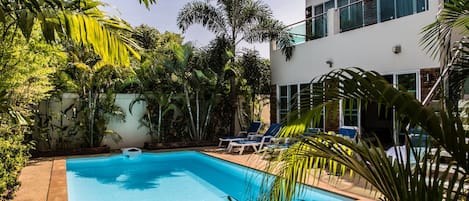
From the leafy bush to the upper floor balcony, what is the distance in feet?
37.9

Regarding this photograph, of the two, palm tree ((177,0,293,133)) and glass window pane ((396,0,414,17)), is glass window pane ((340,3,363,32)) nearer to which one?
glass window pane ((396,0,414,17))

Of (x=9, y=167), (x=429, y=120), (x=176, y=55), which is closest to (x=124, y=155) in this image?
(x=176, y=55)

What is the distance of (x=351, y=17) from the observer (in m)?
14.4

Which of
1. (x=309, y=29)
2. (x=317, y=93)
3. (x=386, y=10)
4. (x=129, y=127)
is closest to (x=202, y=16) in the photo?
(x=309, y=29)

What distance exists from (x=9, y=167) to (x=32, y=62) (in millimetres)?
2175

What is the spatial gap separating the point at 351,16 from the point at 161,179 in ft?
30.7

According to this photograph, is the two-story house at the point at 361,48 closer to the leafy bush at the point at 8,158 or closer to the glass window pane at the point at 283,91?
the glass window pane at the point at 283,91

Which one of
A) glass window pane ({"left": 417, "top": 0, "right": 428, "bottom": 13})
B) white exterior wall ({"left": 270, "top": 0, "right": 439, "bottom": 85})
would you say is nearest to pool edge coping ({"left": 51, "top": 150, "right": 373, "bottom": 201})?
white exterior wall ({"left": 270, "top": 0, "right": 439, "bottom": 85})

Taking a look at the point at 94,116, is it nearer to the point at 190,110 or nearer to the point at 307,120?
the point at 190,110

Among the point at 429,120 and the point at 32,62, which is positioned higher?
the point at 32,62

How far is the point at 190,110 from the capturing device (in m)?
16.9

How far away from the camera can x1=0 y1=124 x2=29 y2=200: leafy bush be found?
6.50 metres

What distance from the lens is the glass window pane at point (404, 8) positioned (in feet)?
39.8

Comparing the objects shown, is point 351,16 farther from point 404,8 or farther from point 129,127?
point 129,127
